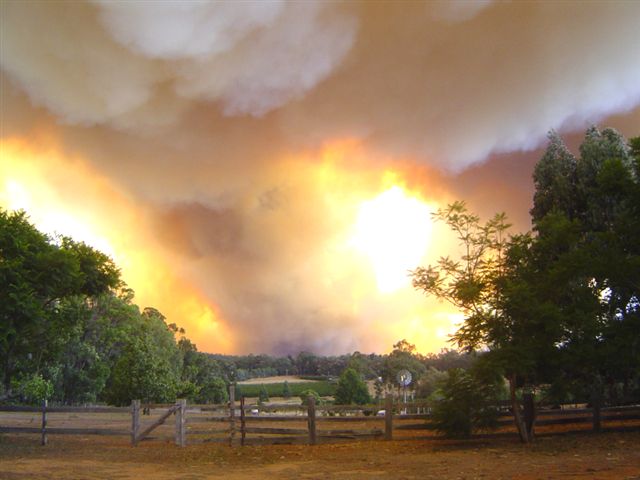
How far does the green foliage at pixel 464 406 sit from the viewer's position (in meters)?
19.2

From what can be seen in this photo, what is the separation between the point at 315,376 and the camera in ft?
525

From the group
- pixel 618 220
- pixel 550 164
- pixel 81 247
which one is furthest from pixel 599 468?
pixel 81 247

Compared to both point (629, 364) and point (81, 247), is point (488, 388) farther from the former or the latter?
point (81, 247)

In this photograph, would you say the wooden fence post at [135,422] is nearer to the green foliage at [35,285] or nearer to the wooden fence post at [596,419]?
the green foliage at [35,285]

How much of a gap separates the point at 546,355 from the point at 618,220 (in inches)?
253

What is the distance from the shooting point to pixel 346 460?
16.6m

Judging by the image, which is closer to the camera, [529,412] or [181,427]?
[529,412]

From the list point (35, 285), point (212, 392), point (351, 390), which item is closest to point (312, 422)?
point (35, 285)

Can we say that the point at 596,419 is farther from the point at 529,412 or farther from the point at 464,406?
the point at 464,406

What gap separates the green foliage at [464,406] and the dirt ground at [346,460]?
0.59 m

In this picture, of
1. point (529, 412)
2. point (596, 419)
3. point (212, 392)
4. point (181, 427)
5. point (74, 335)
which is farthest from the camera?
point (212, 392)

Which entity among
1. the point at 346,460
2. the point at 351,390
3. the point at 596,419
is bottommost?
the point at 346,460

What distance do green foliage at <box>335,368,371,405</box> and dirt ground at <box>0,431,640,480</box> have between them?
112 ft

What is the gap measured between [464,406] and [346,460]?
4.80m
